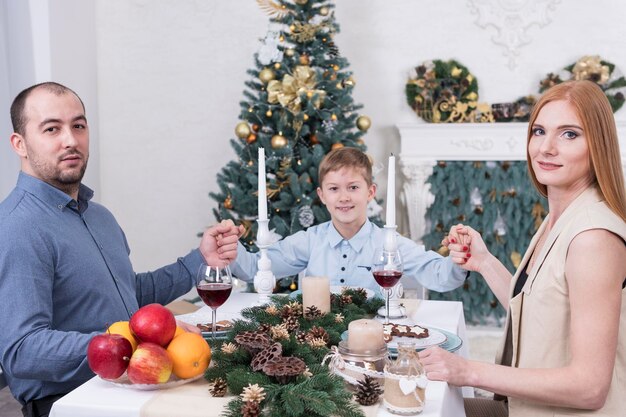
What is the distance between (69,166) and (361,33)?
10.4 ft

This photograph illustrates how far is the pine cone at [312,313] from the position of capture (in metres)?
1.79

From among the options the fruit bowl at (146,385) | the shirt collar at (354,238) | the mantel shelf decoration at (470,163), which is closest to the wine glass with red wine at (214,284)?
the fruit bowl at (146,385)

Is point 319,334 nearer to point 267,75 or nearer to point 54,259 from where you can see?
point 54,259

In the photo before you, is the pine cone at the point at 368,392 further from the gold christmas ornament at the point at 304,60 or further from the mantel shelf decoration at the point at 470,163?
the mantel shelf decoration at the point at 470,163

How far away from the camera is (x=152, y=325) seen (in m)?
1.37

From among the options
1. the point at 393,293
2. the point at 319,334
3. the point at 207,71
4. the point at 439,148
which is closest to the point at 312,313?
the point at 319,334

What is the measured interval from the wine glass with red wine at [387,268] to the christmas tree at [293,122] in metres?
1.94

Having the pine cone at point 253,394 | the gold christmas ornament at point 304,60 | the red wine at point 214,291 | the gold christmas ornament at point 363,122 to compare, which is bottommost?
the pine cone at point 253,394

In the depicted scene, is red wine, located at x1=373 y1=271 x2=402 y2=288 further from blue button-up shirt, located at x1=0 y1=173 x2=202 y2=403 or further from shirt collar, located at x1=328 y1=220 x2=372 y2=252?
shirt collar, located at x1=328 y1=220 x2=372 y2=252

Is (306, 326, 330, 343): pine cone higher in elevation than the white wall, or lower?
lower

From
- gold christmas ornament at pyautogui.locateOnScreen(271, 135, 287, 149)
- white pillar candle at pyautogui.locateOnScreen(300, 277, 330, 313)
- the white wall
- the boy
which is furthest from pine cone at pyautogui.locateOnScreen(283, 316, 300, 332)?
the white wall

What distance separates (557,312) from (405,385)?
1.52 ft

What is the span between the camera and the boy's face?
9.05ft

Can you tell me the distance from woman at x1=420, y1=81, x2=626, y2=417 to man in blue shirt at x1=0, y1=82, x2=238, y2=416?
2.90ft
